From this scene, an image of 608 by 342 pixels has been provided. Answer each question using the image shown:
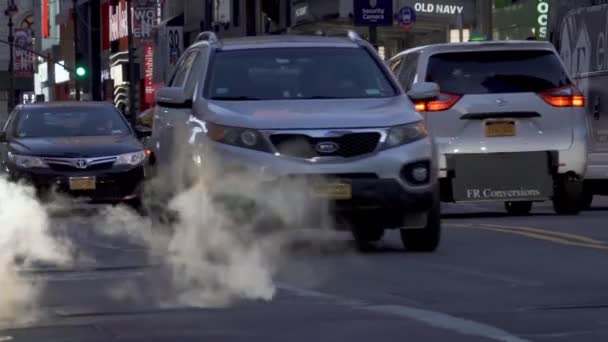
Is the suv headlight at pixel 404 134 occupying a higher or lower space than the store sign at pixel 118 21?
A: higher

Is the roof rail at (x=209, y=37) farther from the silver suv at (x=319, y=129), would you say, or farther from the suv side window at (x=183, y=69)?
the silver suv at (x=319, y=129)

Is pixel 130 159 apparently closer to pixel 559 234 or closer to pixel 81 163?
pixel 81 163

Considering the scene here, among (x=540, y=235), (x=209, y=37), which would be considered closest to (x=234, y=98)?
(x=209, y=37)

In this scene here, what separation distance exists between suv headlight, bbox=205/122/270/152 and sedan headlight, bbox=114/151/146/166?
8103 millimetres

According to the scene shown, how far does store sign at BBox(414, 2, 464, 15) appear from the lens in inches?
1694

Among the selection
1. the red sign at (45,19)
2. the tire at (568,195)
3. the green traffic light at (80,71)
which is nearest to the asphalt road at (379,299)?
the tire at (568,195)

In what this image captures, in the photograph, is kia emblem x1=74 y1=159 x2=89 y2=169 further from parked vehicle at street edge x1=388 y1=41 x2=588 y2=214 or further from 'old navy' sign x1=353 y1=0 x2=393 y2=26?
'old navy' sign x1=353 y1=0 x2=393 y2=26

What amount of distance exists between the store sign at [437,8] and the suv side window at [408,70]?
23.6m

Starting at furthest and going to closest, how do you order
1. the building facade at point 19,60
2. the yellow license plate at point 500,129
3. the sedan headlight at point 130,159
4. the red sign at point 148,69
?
the building facade at point 19,60
the red sign at point 148,69
the sedan headlight at point 130,159
the yellow license plate at point 500,129

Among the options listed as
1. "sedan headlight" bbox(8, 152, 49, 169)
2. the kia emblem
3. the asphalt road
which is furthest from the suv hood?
the kia emblem

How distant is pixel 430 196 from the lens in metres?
13.5

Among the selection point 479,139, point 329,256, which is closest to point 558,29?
point 479,139

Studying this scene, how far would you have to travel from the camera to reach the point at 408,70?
Answer: 62.4 ft

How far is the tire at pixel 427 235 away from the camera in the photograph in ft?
44.9
